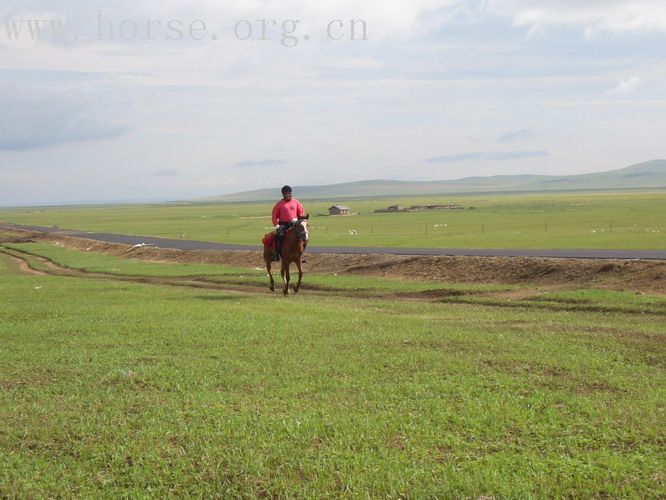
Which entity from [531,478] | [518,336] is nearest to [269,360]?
[518,336]

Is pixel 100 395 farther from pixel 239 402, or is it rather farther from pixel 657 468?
pixel 657 468

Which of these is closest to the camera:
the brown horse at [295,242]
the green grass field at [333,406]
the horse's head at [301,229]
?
the green grass field at [333,406]

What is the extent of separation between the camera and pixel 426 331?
17.1 m

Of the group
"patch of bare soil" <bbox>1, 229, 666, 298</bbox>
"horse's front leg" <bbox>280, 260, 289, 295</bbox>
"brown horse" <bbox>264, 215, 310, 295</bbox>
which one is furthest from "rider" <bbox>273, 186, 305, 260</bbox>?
"patch of bare soil" <bbox>1, 229, 666, 298</bbox>

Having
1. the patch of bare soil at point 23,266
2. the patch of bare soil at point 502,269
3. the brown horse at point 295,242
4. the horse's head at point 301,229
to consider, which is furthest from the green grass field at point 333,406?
the patch of bare soil at point 23,266

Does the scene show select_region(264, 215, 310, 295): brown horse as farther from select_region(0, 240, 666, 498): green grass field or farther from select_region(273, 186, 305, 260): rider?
select_region(0, 240, 666, 498): green grass field

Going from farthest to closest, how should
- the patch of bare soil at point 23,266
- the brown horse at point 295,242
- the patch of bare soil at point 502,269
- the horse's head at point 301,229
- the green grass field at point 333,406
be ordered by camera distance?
the patch of bare soil at point 23,266, the patch of bare soil at point 502,269, the brown horse at point 295,242, the horse's head at point 301,229, the green grass field at point 333,406

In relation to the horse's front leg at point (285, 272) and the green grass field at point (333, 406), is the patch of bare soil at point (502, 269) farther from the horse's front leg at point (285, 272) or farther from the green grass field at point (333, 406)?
the horse's front leg at point (285, 272)

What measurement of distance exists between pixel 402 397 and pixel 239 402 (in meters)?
2.39

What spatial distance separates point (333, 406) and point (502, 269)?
22831mm

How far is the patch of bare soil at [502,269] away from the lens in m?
27.1

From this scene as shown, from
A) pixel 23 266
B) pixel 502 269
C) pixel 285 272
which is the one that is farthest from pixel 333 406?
pixel 23 266

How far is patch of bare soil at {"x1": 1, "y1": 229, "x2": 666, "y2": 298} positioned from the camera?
27.1 m

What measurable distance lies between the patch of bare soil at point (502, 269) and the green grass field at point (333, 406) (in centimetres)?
714
